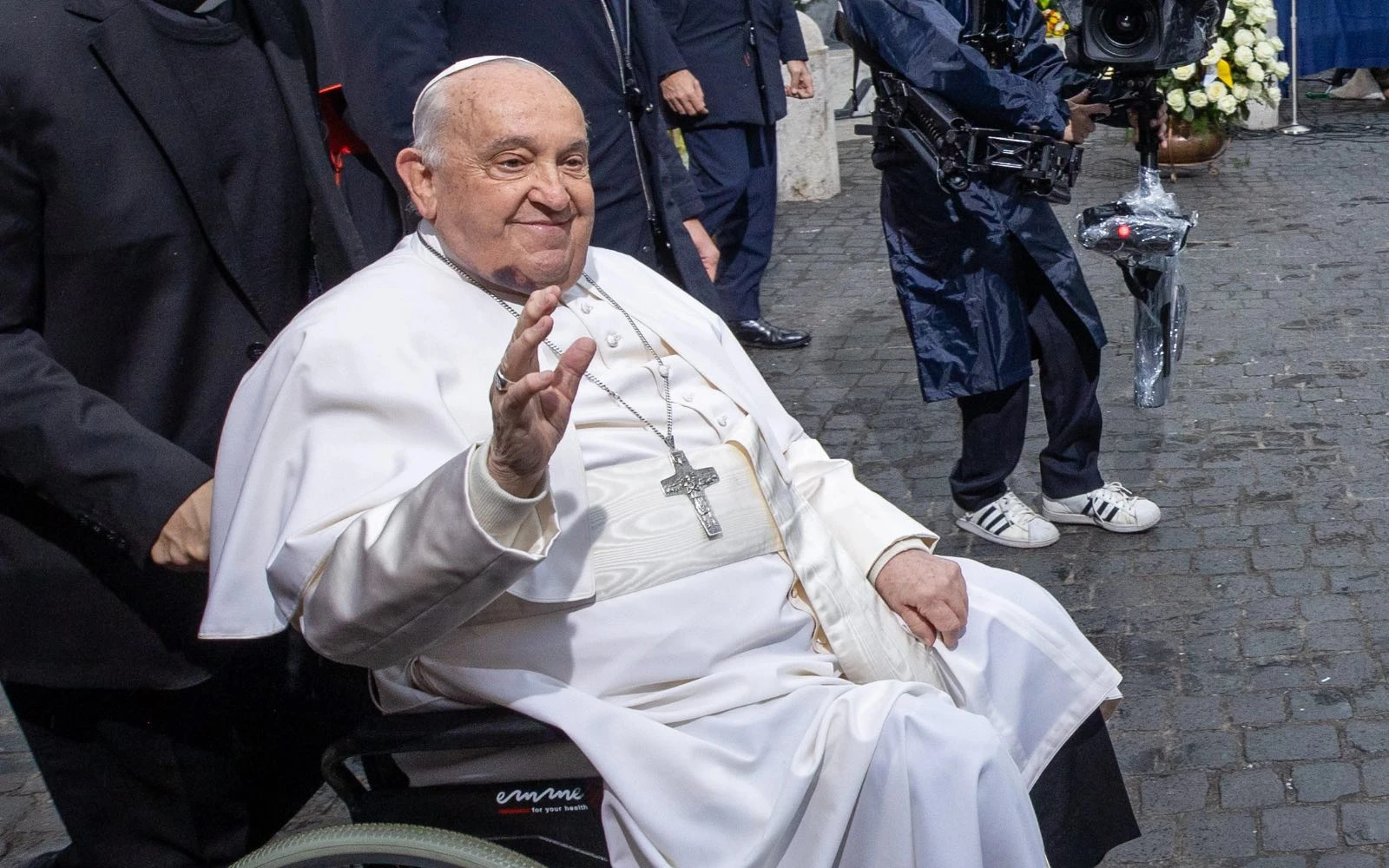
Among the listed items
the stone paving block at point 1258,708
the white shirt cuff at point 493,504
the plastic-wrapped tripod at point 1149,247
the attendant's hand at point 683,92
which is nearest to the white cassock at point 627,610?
the white shirt cuff at point 493,504

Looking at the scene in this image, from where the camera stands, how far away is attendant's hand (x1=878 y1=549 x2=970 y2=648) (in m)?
2.71

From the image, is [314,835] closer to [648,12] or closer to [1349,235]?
[648,12]

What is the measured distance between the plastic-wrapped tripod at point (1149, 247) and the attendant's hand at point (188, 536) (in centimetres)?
271

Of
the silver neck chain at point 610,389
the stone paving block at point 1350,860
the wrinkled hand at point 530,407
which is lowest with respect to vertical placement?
the stone paving block at point 1350,860

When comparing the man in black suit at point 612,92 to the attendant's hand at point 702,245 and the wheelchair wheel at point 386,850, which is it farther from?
the wheelchair wheel at point 386,850

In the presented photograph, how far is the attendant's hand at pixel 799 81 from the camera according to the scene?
301 inches

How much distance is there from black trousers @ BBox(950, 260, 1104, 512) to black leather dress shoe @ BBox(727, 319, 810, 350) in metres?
2.25

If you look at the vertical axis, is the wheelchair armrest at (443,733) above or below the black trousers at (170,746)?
above

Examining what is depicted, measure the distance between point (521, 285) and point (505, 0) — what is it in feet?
4.64

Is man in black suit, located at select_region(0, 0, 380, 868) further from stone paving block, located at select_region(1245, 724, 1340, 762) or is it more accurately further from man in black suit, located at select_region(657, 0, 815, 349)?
man in black suit, located at select_region(657, 0, 815, 349)

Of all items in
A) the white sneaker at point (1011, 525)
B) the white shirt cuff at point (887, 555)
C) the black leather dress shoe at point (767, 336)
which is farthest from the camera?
the black leather dress shoe at point (767, 336)

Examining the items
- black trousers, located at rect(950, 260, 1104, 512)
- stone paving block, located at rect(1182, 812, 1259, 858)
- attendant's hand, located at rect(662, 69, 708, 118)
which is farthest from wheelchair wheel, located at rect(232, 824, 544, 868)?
attendant's hand, located at rect(662, 69, 708, 118)

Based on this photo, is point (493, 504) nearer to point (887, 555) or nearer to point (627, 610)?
point (627, 610)

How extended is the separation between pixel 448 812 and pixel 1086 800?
3.58ft
